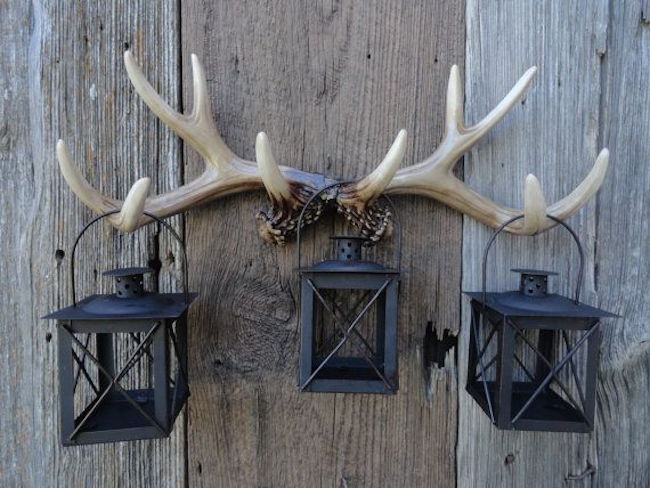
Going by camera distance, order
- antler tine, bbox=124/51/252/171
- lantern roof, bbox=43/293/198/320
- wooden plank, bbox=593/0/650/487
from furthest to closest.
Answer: wooden plank, bbox=593/0/650/487 → antler tine, bbox=124/51/252/171 → lantern roof, bbox=43/293/198/320

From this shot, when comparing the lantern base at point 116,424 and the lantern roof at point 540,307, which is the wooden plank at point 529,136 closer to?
the lantern roof at point 540,307

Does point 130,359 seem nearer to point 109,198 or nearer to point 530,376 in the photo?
point 109,198

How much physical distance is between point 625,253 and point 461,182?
354mm

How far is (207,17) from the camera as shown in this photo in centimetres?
75

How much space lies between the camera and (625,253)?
0.79 meters

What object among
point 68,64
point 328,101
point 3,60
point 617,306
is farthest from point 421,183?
point 3,60

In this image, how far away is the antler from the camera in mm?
687

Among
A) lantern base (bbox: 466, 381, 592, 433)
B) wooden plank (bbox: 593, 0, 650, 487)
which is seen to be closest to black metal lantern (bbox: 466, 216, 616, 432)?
lantern base (bbox: 466, 381, 592, 433)

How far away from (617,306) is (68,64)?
1.10 metres

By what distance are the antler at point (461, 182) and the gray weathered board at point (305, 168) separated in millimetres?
44

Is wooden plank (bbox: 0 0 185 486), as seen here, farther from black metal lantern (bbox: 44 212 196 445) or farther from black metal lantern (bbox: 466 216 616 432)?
black metal lantern (bbox: 466 216 616 432)

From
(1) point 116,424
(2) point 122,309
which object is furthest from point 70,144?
(1) point 116,424

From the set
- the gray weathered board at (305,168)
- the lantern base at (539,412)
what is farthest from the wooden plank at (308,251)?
the lantern base at (539,412)

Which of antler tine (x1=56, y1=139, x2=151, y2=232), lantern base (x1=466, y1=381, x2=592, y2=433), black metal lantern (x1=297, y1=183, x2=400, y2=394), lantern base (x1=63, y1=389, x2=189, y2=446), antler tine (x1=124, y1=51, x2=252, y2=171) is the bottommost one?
lantern base (x1=63, y1=389, x2=189, y2=446)
